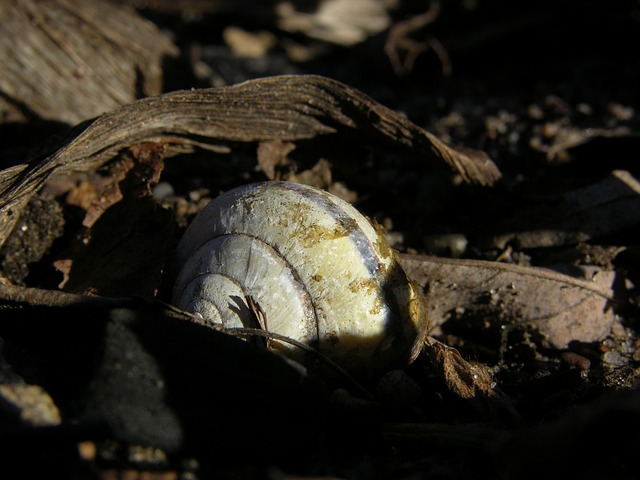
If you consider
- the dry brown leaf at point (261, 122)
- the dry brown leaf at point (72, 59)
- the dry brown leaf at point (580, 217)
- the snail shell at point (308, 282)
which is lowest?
the snail shell at point (308, 282)

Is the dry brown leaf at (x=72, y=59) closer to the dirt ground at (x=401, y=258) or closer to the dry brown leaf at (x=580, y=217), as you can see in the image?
the dirt ground at (x=401, y=258)

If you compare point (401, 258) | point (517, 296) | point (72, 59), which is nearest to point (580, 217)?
point (517, 296)

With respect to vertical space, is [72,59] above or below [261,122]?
above

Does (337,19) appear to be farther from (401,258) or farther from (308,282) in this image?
(308,282)

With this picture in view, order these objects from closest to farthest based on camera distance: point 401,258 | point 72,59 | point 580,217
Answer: point 401,258 → point 580,217 → point 72,59

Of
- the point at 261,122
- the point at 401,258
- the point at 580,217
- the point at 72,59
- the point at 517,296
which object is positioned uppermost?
the point at 72,59

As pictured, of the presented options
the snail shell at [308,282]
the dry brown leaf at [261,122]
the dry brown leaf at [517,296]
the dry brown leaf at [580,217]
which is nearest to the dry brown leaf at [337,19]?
the dry brown leaf at [261,122]
